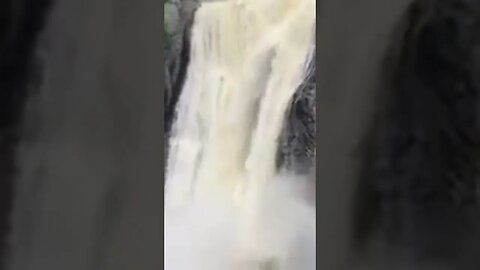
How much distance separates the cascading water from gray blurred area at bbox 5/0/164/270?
47 mm

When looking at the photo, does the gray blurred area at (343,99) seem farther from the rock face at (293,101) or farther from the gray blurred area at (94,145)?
the gray blurred area at (94,145)

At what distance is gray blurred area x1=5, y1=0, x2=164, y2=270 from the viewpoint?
3.88 ft

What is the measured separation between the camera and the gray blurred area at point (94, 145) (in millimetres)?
→ 1183

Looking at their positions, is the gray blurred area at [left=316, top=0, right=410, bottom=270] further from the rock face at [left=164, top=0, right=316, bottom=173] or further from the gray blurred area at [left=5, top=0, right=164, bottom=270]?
the gray blurred area at [left=5, top=0, right=164, bottom=270]

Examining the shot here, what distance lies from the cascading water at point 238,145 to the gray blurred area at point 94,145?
5 cm

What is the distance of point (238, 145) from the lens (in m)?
1.20

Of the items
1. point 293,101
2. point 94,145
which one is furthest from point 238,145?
point 94,145

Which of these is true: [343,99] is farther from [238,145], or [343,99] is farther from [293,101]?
[238,145]

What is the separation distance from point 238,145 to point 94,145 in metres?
0.24

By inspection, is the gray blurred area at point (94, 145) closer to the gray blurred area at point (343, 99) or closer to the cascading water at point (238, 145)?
the cascading water at point (238, 145)

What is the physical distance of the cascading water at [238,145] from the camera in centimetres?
119

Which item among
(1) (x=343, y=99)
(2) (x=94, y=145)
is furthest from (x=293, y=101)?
(2) (x=94, y=145)

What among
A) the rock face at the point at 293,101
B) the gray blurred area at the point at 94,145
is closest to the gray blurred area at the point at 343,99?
the rock face at the point at 293,101

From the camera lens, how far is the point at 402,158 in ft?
3.94
